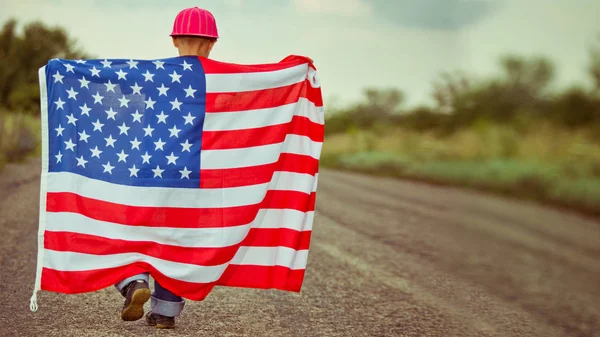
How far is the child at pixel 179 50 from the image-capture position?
12.7ft

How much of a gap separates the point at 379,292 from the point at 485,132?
34.5 feet

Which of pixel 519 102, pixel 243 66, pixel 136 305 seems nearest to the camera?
pixel 136 305

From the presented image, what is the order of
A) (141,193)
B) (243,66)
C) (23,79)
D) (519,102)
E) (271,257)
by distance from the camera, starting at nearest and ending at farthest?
(141,193)
(243,66)
(271,257)
(519,102)
(23,79)

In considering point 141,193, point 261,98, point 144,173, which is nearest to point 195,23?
point 261,98

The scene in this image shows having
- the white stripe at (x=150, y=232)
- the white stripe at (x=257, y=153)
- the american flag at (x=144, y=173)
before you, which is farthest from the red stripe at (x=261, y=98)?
the white stripe at (x=150, y=232)

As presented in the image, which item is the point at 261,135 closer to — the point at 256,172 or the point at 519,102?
the point at 256,172

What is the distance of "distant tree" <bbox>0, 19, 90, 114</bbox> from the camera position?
1938 cm

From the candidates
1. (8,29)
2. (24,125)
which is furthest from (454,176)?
(8,29)

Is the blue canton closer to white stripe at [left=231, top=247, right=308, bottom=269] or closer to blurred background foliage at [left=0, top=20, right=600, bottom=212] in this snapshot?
white stripe at [left=231, top=247, right=308, bottom=269]

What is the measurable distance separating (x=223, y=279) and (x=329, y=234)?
4.07 metres

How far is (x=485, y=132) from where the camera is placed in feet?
49.7

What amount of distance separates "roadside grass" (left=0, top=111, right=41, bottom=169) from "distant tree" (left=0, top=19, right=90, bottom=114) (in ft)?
2.09

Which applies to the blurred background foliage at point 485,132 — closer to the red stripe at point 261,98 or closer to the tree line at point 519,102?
the tree line at point 519,102

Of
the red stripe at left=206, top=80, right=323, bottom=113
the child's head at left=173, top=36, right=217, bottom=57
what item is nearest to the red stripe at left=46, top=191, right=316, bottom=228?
the red stripe at left=206, top=80, right=323, bottom=113
